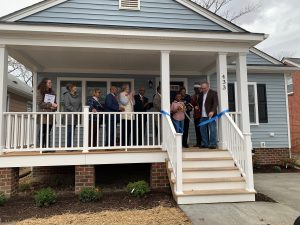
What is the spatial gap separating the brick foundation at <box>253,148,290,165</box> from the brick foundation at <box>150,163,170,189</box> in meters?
5.22

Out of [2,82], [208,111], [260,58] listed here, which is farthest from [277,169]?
[2,82]

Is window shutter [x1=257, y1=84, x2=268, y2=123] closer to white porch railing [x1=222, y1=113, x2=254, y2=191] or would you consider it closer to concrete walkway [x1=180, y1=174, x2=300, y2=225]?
concrete walkway [x1=180, y1=174, x2=300, y2=225]

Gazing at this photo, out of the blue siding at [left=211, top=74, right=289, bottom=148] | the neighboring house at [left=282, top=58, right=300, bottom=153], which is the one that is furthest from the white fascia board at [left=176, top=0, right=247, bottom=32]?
the neighboring house at [left=282, top=58, right=300, bottom=153]

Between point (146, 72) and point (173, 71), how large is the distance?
32.7 inches

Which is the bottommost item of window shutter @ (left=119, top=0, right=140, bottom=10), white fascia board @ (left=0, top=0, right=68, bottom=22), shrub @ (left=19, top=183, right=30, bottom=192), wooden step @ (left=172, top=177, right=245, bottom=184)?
shrub @ (left=19, top=183, right=30, bottom=192)

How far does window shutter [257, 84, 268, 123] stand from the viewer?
10406 mm

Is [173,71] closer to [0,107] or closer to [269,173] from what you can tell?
[269,173]

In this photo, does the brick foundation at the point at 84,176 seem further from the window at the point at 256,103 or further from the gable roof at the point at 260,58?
the gable roof at the point at 260,58

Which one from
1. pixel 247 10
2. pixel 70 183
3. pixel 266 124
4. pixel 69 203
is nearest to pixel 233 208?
pixel 69 203

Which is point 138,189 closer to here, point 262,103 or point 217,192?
point 217,192

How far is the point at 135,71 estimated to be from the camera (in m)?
8.74

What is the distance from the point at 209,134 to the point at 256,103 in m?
4.25

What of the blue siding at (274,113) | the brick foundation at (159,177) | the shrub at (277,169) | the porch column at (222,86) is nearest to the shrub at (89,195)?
the brick foundation at (159,177)

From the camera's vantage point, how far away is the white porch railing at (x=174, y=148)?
5.22 meters
